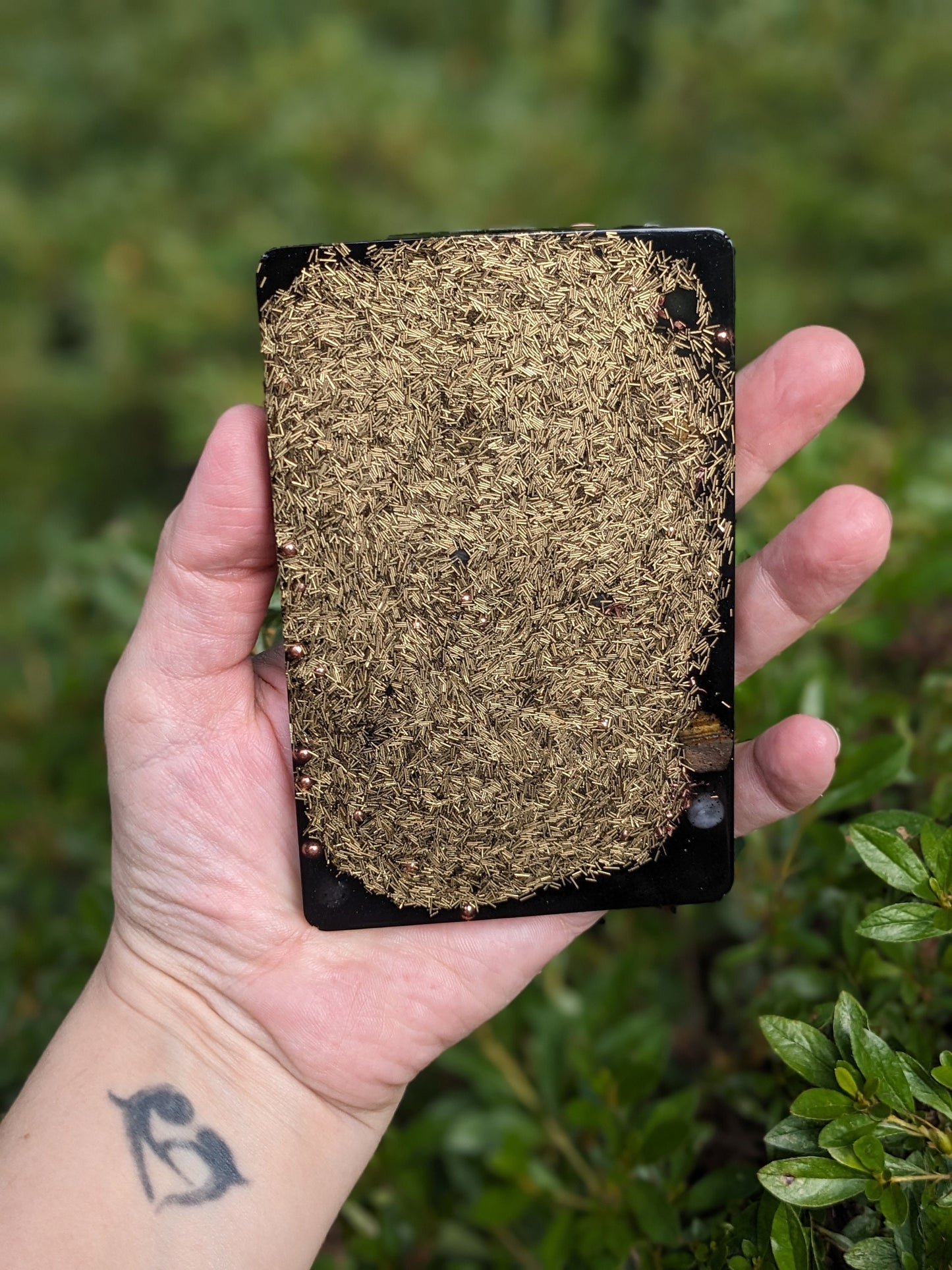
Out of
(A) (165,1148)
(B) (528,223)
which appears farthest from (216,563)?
(B) (528,223)

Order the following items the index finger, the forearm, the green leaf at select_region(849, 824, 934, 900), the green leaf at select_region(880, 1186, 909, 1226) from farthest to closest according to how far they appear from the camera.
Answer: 1. the index finger
2. the forearm
3. the green leaf at select_region(849, 824, 934, 900)
4. the green leaf at select_region(880, 1186, 909, 1226)

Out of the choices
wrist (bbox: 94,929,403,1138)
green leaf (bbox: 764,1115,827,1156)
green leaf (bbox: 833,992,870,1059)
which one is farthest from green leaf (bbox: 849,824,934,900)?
wrist (bbox: 94,929,403,1138)

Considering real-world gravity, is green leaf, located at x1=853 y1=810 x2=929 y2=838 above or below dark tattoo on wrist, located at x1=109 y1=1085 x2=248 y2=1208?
above

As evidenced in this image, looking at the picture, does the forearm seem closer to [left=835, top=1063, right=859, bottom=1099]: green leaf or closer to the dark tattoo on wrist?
the dark tattoo on wrist

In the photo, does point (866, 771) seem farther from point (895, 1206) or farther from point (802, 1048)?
point (895, 1206)

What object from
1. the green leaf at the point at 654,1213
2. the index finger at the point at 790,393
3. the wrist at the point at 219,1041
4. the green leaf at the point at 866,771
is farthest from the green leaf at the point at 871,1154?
the index finger at the point at 790,393

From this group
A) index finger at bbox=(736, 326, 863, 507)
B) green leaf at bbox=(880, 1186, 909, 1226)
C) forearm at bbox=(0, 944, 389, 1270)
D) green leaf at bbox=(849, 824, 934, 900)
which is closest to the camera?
green leaf at bbox=(880, 1186, 909, 1226)

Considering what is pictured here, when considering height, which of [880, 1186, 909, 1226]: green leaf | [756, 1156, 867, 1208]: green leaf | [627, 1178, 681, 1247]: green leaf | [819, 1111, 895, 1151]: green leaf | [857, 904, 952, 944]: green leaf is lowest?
[627, 1178, 681, 1247]: green leaf
